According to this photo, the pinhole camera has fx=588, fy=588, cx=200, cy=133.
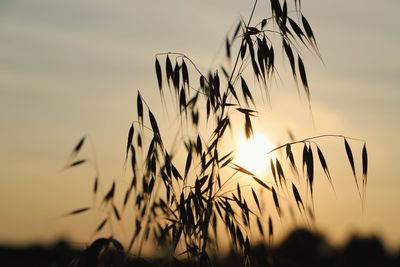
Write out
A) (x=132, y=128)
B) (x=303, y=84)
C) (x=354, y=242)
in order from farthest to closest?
(x=354, y=242), (x=132, y=128), (x=303, y=84)

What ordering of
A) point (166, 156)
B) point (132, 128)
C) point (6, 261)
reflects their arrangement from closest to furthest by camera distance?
1. point (166, 156)
2. point (132, 128)
3. point (6, 261)

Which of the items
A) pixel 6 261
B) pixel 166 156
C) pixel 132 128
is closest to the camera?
pixel 166 156

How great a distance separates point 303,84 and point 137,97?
3.09ft

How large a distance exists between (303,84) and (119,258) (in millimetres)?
1433

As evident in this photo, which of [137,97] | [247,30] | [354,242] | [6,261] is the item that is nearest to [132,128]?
[137,97]

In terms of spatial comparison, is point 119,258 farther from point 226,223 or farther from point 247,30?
point 247,30

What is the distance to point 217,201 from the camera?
3236 mm

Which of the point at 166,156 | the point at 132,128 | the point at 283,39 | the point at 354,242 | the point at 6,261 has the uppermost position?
the point at 283,39

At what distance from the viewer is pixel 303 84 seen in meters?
3.03

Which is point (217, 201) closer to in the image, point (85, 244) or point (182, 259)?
point (182, 259)

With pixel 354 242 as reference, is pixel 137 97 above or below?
above

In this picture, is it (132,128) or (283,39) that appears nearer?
(283,39)

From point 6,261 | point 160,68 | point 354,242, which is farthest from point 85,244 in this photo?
point 354,242

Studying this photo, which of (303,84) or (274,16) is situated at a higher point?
(274,16)
